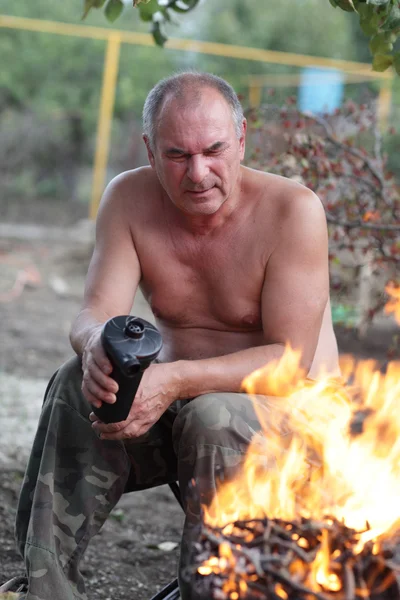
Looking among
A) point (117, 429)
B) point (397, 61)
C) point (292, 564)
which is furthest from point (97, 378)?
point (397, 61)

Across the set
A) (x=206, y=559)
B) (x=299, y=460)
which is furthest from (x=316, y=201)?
(x=206, y=559)

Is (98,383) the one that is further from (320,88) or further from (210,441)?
(320,88)

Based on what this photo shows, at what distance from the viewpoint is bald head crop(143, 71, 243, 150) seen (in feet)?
8.42

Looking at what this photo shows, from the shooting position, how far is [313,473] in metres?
2.35

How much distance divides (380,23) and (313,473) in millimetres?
1365

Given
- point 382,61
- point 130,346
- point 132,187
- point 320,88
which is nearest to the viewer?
point 130,346

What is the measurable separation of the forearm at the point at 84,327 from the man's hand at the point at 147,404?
27 centimetres

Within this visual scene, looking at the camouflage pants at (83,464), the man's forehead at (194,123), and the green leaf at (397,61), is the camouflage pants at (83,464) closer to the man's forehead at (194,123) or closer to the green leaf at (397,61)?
the man's forehead at (194,123)

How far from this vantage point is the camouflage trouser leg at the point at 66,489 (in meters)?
2.38

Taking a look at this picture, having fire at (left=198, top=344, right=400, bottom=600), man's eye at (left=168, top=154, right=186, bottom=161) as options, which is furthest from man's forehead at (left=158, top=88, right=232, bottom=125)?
fire at (left=198, top=344, right=400, bottom=600)

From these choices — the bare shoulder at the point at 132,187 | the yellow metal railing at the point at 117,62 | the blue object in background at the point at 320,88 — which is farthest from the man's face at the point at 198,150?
the blue object in background at the point at 320,88

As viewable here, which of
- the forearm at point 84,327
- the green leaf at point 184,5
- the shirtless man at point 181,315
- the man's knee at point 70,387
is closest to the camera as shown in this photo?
the shirtless man at point 181,315

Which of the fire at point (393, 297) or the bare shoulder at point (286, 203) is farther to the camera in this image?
the fire at point (393, 297)

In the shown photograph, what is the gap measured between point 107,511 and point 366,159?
103 inches
